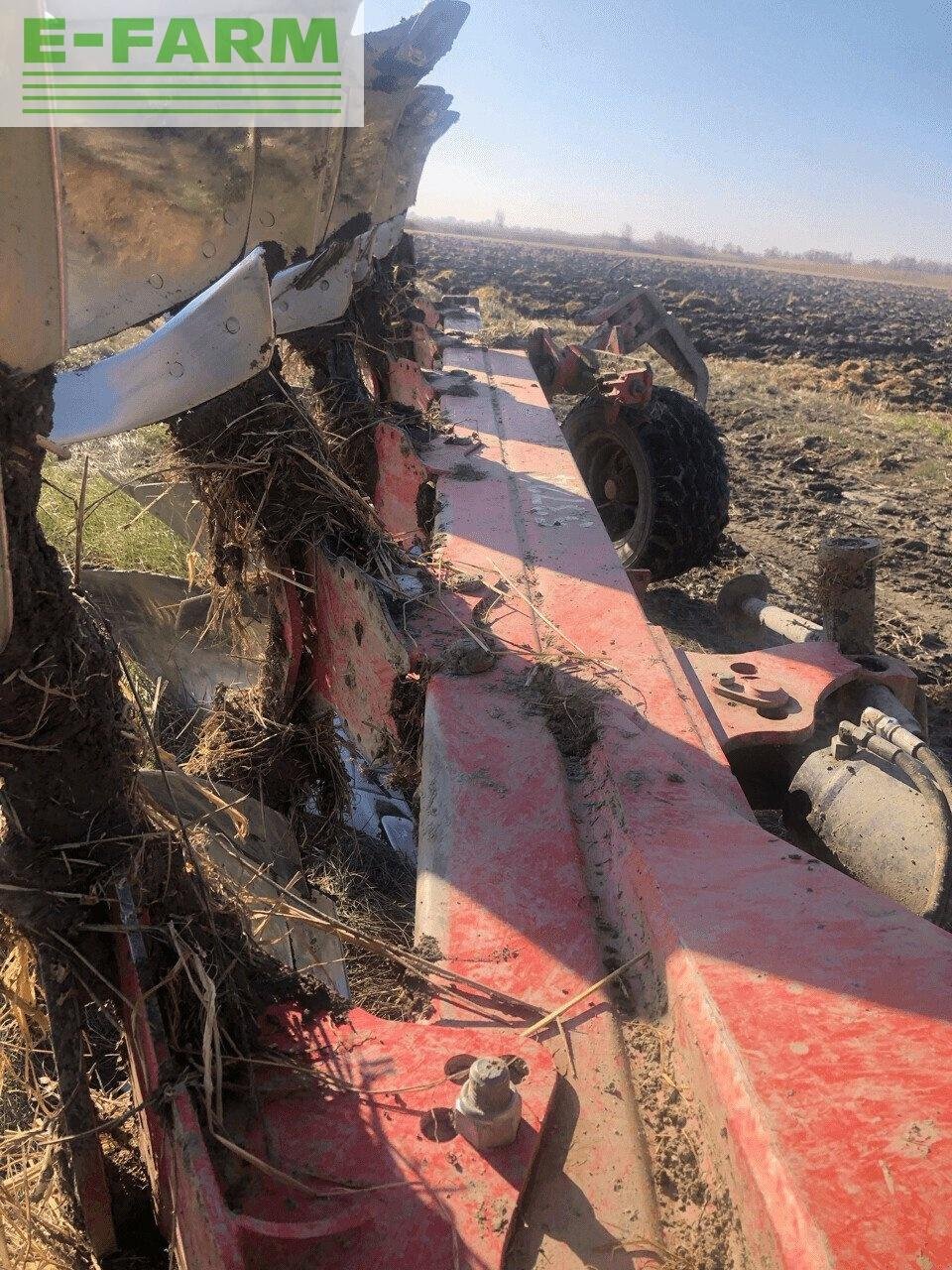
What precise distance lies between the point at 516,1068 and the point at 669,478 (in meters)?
3.58

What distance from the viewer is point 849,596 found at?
287 cm

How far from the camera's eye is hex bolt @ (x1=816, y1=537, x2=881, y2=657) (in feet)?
9.34

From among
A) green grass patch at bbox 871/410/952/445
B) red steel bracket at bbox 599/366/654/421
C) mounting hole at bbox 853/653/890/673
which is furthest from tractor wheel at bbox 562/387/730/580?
green grass patch at bbox 871/410/952/445

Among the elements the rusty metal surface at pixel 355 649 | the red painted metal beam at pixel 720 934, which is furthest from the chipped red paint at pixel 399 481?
the red painted metal beam at pixel 720 934

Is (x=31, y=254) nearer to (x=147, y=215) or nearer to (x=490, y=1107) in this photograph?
(x=147, y=215)

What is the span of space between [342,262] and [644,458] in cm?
228

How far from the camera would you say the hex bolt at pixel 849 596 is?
9.34 feet

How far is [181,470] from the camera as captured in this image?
2.46 meters

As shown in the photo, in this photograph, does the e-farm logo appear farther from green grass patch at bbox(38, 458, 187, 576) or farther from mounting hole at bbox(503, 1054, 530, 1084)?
green grass patch at bbox(38, 458, 187, 576)

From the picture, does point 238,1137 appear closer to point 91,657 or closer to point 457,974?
point 457,974

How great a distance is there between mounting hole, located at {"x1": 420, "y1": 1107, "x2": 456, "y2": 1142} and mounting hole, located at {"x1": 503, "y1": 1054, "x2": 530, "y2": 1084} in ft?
0.31

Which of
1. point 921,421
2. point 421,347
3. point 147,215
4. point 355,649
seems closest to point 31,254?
point 147,215

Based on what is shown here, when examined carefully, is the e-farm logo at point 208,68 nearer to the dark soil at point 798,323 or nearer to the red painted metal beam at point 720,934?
the red painted metal beam at point 720,934

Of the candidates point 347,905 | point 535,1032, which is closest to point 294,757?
point 347,905
